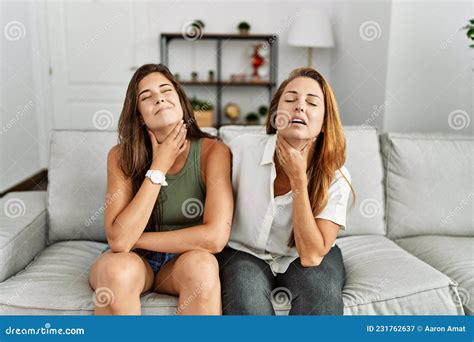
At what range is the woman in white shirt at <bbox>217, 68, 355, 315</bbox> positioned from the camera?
1421 mm

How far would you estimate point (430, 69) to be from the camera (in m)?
2.94

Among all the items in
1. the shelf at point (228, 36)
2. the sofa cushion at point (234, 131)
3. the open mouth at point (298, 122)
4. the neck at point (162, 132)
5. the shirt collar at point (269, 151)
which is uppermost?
the shelf at point (228, 36)

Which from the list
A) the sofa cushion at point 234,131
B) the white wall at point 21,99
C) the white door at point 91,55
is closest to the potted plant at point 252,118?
the white door at point 91,55

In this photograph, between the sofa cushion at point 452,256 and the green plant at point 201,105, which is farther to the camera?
the green plant at point 201,105

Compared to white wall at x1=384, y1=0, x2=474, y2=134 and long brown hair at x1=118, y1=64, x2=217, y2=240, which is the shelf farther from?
long brown hair at x1=118, y1=64, x2=217, y2=240

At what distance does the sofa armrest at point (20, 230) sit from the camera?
64.3 inches

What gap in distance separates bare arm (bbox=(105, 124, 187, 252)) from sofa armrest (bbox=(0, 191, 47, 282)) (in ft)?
1.37

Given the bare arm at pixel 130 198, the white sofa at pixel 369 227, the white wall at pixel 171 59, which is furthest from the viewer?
the white wall at pixel 171 59

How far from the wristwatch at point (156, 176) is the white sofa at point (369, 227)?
12.8 inches

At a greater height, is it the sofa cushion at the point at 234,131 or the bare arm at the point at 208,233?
the sofa cushion at the point at 234,131

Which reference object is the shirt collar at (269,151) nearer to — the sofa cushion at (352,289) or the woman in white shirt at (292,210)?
the woman in white shirt at (292,210)

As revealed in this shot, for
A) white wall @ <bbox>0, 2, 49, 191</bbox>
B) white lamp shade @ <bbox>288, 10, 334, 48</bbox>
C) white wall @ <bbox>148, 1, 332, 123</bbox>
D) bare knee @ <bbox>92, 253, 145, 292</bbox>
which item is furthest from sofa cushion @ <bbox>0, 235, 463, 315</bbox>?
white wall @ <bbox>148, 1, 332, 123</bbox>

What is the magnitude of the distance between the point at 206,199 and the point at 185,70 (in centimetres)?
334
